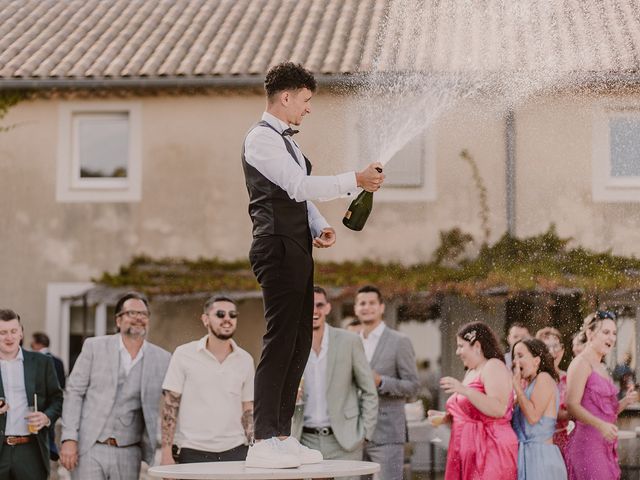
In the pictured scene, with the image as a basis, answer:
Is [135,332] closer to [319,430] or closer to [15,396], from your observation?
[15,396]

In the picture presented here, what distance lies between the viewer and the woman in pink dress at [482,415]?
9.44 metres

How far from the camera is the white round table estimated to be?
645 cm

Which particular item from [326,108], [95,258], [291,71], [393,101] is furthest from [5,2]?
[291,71]

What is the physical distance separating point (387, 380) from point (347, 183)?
436cm

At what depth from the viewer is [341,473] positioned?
6605 millimetres

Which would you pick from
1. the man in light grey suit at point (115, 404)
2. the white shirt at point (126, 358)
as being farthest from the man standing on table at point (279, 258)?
the white shirt at point (126, 358)

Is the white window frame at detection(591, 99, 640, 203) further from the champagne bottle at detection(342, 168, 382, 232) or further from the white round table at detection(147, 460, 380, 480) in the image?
the white round table at detection(147, 460, 380, 480)

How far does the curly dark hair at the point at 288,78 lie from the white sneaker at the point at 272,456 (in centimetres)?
175

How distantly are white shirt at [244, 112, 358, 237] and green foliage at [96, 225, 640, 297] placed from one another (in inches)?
378

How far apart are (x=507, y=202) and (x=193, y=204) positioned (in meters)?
5.02

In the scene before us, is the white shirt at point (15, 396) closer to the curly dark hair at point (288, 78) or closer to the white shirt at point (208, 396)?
the white shirt at point (208, 396)

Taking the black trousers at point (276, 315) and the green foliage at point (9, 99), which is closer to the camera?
the black trousers at point (276, 315)

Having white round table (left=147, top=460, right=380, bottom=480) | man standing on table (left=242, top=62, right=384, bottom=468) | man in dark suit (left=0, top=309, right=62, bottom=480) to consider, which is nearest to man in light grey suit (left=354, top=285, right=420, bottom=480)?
man in dark suit (left=0, top=309, right=62, bottom=480)

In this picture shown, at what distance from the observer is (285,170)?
652 centimetres
